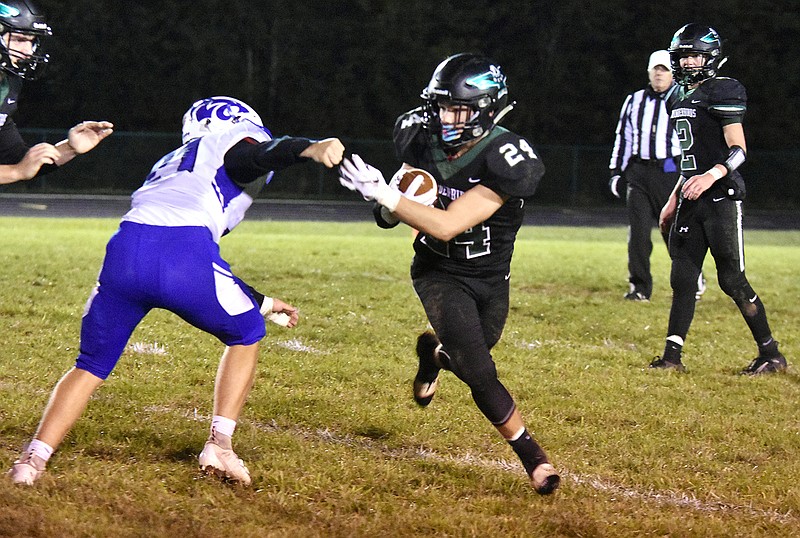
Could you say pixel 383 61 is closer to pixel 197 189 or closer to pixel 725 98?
pixel 725 98

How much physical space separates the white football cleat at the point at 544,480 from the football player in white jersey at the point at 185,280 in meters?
1.04

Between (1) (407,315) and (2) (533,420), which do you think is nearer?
(2) (533,420)

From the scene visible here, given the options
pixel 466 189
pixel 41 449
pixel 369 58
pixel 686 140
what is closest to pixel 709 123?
pixel 686 140

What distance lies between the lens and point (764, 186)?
93.3 ft

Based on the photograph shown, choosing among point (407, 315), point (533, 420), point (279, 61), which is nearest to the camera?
point (533, 420)

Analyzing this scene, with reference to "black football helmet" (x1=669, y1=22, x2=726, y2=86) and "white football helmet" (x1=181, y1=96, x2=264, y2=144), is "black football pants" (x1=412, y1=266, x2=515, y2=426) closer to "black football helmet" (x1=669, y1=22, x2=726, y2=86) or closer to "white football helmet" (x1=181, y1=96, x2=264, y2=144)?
"white football helmet" (x1=181, y1=96, x2=264, y2=144)

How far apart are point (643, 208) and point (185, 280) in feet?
20.5

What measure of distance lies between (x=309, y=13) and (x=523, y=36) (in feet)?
21.0

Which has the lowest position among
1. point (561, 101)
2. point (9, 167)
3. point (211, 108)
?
point (561, 101)

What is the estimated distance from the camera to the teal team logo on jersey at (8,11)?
4.24m

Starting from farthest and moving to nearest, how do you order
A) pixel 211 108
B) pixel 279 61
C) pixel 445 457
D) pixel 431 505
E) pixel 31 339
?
pixel 279 61 < pixel 31 339 < pixel 445 457 < pixel 211 108 < pixel 431 505

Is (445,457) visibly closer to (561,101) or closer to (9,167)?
(9,167)

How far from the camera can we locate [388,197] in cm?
349

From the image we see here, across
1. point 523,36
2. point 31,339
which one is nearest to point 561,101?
point 523,36
